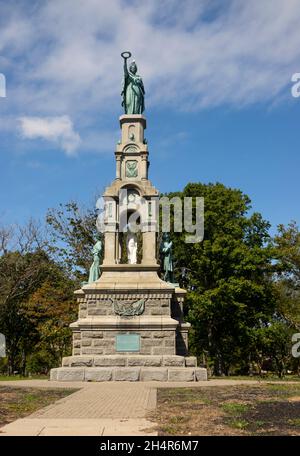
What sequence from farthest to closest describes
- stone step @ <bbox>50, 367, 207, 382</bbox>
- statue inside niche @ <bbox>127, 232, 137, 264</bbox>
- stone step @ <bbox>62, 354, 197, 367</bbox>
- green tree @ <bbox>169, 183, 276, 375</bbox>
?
green tree @ <bbox>169, 183, 276, 375</bbox> → statue inside niche @ <bbox>127, 232, 137, 264</bbox> → stone step @ <bbox>62, 354, 197, 367</bbox> → stone step @ <bbox>50, 367, 207, 382</bbox>

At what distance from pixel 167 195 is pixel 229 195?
4.38 meters

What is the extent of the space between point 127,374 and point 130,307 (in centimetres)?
261

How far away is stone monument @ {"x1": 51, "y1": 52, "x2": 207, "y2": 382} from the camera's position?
1684 cm

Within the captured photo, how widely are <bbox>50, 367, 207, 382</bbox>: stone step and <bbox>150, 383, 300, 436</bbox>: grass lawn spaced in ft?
10.4

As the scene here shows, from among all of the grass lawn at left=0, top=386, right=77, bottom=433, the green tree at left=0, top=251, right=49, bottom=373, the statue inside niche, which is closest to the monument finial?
the statue inside niche

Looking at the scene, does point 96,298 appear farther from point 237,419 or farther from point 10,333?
point 10,333

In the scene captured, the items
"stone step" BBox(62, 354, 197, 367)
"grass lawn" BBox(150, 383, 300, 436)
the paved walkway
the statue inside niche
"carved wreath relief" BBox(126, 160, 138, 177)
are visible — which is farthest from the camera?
"carved wreath relief" BBox(126, 160, 138, 177)

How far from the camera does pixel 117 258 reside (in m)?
20.2

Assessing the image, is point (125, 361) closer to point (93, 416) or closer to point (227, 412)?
point (227, 412)

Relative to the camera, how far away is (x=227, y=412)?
9.05 meters

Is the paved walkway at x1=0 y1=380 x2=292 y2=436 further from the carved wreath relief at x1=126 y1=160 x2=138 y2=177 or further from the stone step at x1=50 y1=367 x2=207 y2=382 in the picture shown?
the carved wreath relief at x1=126 y1=160 x2=138 y2=177

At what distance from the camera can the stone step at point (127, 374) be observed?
53.9 feet

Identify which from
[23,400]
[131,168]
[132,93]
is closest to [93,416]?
[23,400]

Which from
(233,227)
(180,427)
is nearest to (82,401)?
(180,427)
